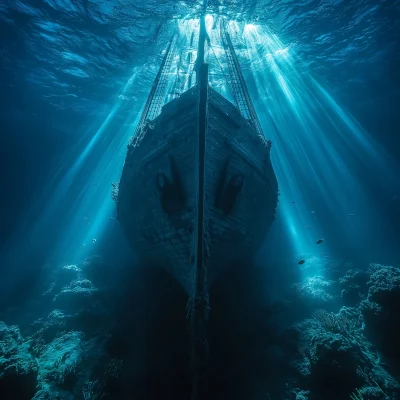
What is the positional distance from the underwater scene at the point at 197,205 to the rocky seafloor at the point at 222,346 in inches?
1.9

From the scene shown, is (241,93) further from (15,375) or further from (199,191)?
(15,375)

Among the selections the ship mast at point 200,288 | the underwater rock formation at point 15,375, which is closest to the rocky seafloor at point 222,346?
the underwater rock formation at point 15,375

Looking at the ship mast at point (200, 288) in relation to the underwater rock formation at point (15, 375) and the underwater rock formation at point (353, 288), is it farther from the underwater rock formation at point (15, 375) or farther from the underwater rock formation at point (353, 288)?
the underwater rock formation at point (353, 288)

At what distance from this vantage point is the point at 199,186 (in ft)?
12.9

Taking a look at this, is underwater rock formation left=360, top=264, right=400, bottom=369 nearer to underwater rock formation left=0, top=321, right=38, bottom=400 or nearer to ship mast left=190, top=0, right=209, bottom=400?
ship mast left=190, top=0, right=209, bottom=400

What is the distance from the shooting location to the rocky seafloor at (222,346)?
15.0 ft

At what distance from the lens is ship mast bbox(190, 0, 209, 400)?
3.02m

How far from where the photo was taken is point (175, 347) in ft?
19.1

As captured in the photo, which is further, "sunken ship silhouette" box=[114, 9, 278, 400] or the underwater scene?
the underwater scene

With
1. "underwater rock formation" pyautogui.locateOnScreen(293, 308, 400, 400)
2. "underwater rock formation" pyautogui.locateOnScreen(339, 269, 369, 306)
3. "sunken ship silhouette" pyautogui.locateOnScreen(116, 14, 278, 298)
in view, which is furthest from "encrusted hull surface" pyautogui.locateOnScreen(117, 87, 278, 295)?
"underwater rock formation" pyautogui.locateOnScreen(339, 269, 369, 306)

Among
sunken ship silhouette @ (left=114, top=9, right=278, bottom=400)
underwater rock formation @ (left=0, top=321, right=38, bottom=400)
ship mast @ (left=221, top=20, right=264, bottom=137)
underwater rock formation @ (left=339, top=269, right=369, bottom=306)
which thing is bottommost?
underwater rock formation @ (left=339, top=269, right=369, bottom=306)

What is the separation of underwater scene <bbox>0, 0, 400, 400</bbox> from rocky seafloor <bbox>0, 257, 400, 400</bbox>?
0.16ft

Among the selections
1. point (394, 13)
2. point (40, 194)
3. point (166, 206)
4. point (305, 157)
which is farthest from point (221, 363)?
point (305, 157)

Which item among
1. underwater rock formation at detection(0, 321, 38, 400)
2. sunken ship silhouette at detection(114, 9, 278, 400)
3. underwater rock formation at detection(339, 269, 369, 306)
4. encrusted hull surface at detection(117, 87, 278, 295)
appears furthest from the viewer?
underwater rock formation at detection(339, 269, 369, 306)
